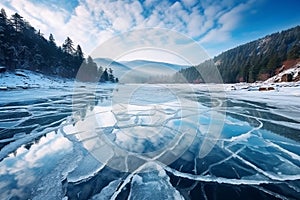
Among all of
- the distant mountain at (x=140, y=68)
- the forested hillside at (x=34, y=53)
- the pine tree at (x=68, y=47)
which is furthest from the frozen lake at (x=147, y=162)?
the pine tree at (x=68, y=47)

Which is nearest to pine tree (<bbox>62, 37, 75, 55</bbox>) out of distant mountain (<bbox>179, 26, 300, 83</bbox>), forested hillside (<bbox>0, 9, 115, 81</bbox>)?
forested hillside (<bbox>0, 9, 115, 81</bbox>)

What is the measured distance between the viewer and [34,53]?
36.6m

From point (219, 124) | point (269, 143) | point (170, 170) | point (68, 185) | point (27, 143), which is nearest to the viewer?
point (68, 185)

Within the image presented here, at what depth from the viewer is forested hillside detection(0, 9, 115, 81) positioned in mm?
28506

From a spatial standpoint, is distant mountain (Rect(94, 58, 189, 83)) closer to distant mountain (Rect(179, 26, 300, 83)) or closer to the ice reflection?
the ice reflection

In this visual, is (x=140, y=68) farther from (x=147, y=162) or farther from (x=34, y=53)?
(x=34, y=53)

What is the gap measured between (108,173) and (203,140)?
288 cm

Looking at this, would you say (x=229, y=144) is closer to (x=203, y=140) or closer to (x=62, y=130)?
(x=203, y=140)

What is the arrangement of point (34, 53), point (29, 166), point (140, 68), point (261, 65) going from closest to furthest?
1. point (29, 166)
2. point (140, 68)
3. point (34, 53)
4. point (261, 65)

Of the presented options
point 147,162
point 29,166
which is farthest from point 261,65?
point 29,166

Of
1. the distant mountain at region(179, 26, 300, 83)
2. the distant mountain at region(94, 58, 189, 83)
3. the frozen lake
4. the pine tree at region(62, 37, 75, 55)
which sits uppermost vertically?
the pine tree at region(62, 37, 75, 55)

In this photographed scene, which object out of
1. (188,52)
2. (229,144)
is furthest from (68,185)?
(188,52)

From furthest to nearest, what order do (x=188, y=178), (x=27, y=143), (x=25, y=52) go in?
(x=25, y=52)
(x=27, y=143)
(x=188, y=178)

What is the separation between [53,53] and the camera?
42.5 meters
